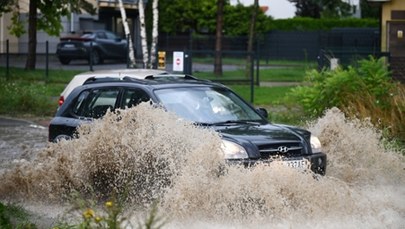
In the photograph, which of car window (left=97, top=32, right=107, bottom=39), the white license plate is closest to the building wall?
car window (left=97, top=32, right=107, bottom=39)

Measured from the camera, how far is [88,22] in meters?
48.5

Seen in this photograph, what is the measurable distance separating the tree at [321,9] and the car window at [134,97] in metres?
42.5

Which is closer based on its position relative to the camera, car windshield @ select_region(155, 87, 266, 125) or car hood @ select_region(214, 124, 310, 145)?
car hood @ select_region(214, 124, 310, 145)

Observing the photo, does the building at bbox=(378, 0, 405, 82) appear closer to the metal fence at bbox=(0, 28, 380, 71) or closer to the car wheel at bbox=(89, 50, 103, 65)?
the metal fence at bbox=(0, 28, 380, 71)

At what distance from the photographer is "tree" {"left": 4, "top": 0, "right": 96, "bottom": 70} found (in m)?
32.8

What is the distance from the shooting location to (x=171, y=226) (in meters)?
9.26

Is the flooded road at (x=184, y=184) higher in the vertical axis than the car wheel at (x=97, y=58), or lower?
lower

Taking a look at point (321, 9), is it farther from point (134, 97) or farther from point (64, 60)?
point (134, 97)

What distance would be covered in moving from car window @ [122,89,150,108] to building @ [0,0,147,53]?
26.9 meters

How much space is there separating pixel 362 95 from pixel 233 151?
25.7 ft

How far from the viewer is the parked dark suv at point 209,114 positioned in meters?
10.6

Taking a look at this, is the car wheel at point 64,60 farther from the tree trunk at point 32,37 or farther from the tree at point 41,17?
the tree trunk at point 32,37

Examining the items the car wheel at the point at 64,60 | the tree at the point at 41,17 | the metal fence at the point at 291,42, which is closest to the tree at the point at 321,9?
the metal fence at the point at 291,42

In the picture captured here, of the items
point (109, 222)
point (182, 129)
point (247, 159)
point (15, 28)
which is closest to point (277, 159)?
point (247, 159)
